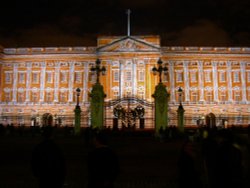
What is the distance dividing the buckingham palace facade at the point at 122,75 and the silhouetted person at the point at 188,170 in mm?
53458

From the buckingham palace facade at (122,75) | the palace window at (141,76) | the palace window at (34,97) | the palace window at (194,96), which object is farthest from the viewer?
the palace window at (34,97)

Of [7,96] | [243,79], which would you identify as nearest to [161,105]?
[243,79]

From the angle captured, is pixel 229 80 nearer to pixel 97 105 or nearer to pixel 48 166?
pixel 97 105

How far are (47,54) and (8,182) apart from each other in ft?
183

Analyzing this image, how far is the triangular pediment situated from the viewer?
60.5 meters

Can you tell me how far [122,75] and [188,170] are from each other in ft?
180

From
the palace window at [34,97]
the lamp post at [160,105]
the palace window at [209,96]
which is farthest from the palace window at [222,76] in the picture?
the lamp post at [160,105]

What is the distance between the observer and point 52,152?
613 cm

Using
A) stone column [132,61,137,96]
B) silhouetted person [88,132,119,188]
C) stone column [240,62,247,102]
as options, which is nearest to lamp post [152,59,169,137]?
silhouetted person [88,132,119,188]

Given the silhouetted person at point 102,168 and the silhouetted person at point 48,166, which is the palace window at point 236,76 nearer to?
the silhouetted person at point 48,166

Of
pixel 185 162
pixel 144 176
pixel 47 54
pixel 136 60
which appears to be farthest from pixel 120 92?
pixel 185 162

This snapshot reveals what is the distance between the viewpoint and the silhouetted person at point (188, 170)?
21.5 ft

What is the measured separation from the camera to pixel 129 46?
2408 inches

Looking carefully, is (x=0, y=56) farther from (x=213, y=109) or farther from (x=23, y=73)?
(x=213, y=109)
